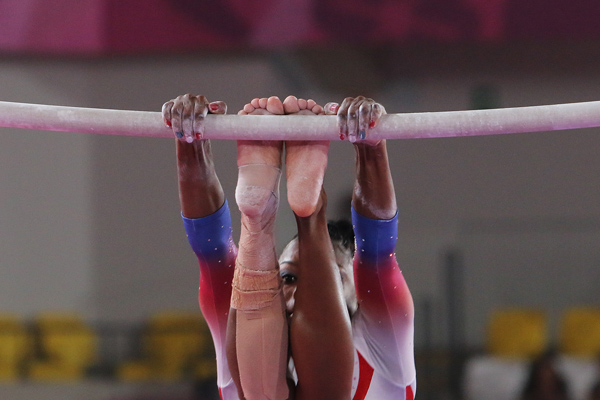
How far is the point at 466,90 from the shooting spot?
412cm

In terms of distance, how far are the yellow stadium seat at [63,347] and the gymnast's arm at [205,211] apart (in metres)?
2.68

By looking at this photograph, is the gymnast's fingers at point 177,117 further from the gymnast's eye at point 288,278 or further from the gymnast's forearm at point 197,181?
the gymnast's eye at point 288,278

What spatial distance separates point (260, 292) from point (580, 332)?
2778mm

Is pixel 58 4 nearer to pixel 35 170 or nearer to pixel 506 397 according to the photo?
pixel 35 170

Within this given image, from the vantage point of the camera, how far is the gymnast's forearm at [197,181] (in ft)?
4.86

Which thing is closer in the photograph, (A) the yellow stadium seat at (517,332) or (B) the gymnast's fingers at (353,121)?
(B) the gymnast's fingers at (353,121)

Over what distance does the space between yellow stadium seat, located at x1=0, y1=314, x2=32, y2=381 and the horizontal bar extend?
10.4 feet

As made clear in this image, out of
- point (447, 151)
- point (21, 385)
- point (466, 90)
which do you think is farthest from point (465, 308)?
point (21, 385)

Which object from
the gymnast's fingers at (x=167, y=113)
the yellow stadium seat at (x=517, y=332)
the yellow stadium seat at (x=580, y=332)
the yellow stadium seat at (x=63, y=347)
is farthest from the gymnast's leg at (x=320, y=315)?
the yellow stadium seat at (x=63, y=347)

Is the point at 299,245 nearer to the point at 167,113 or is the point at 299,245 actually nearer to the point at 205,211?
the point at 205,211

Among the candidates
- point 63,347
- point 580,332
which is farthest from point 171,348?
point 580,332

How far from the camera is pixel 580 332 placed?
3609 millimetres

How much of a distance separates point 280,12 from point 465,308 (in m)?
2.05

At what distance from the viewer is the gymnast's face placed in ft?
5.41
